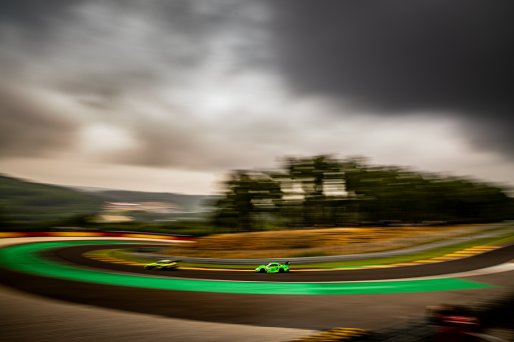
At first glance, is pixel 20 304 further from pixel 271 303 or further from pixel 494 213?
pixel 494 213

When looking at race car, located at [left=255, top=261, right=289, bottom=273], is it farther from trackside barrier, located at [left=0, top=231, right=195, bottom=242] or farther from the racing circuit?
trackside barrier, located at [left=0, top=231, right=195, bottom=242]

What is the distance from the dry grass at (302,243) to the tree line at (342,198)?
30.2 m

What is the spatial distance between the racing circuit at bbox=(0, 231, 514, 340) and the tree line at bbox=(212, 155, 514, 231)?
48.3m

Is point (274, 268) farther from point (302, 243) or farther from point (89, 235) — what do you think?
point (89, 235)

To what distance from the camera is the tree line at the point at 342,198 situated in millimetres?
74375

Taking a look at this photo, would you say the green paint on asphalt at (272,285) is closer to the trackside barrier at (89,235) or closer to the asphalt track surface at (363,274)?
the asphalt track surface at (363,274)

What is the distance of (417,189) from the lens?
7425 centimetres

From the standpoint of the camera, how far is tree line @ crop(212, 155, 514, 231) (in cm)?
7438

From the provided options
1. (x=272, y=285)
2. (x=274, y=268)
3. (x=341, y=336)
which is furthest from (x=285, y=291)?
(x=341, y=336)

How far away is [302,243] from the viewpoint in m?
37.8

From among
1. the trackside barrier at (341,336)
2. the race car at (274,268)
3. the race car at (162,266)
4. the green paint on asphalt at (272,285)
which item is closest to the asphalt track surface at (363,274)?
the race car at (274,268)

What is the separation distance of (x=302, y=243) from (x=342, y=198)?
130ft

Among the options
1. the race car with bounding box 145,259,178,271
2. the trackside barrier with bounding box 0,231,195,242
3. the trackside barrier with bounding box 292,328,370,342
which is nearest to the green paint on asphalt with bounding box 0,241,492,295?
the race car with bounding box 145,259,178,271

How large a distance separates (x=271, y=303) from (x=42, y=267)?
2121cm
